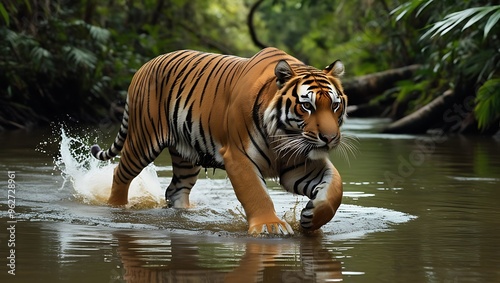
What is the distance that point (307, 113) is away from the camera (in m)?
6.56

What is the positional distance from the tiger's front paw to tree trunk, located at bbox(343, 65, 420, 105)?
1668 cm

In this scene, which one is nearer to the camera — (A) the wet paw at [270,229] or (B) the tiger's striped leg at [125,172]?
(A) the wet paw at [270,229]

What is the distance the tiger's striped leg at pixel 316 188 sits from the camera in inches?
261

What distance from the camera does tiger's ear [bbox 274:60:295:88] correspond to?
671 centimetres

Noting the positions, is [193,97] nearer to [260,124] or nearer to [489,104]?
[260,124]

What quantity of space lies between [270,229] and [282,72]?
39.8 inches

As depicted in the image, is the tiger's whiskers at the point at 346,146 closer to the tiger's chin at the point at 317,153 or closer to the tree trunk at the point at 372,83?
the tiger's chin at the point at 317,153

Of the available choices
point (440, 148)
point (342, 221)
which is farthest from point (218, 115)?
point (440, 148)

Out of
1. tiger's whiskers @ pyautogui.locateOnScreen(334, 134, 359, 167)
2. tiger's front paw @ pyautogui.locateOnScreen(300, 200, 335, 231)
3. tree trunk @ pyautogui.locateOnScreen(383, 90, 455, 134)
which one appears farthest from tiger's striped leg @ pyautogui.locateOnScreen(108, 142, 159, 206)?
tree trunk @ pyautogui.locateOnScreen(383, 90, 455, 134)

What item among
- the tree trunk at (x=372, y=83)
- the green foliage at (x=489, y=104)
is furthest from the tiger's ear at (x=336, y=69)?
the tree trunk at (x=372, y=83)

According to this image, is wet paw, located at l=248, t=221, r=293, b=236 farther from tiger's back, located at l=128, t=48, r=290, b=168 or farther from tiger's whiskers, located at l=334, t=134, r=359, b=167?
tiger's back, located at l=128, t=48, r=290, b=168

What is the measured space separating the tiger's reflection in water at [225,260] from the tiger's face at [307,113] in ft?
1.94

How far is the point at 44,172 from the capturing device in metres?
10.9

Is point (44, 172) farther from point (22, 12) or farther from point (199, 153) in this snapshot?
point (22, 12)
